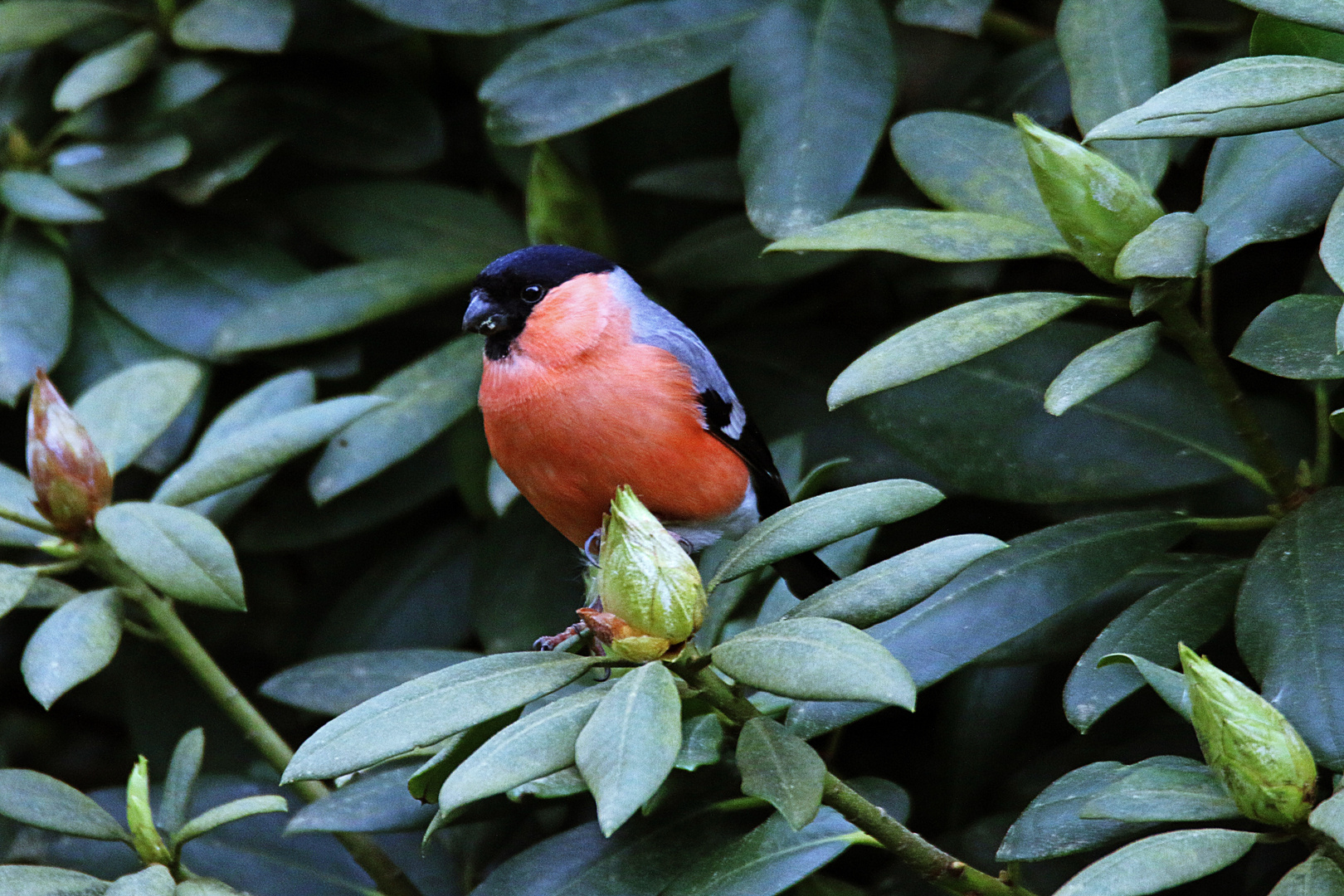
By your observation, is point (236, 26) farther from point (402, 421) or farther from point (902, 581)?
point (902, 581)

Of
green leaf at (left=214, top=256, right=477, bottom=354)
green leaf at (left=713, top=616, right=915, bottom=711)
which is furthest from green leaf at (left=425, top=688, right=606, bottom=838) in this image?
green leaf at (left=214, top=256, right=477, bottom=354)

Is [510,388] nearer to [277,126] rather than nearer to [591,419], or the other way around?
[591,419]

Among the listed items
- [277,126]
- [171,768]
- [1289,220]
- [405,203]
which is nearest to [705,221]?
[405,203]

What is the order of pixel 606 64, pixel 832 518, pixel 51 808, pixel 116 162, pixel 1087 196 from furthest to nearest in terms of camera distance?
1. pixel 116 162
2. pixel 606 64
3. pixel 51 808
4. pixel 1087 196
5. pixel 832 518

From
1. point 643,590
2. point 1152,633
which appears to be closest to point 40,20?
point 643,590

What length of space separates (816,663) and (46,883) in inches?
41.4

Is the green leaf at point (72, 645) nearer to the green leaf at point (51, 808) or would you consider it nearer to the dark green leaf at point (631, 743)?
the green leaf at point (51, 808)

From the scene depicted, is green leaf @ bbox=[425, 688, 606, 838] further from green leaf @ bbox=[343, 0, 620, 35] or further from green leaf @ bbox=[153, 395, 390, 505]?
green leaf @ bbox=[343, 0, 620, 35]

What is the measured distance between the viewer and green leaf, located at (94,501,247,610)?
166 cm

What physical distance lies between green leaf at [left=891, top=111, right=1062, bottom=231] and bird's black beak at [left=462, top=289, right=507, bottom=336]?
710 millimetres

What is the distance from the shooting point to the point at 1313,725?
4.25 feet

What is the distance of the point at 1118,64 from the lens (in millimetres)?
1774

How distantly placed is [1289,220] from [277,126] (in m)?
2.04

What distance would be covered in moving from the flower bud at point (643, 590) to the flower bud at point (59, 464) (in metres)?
0.95
